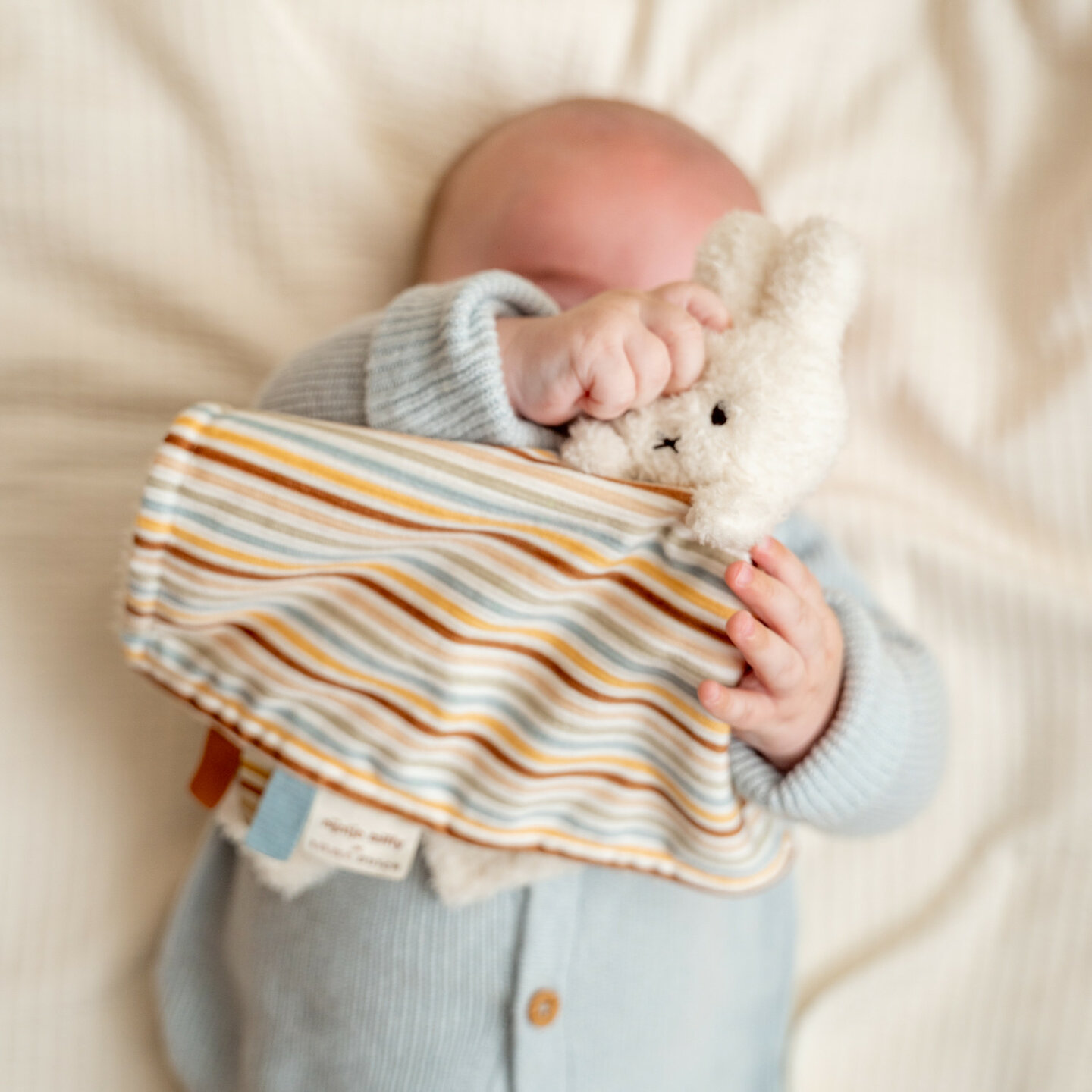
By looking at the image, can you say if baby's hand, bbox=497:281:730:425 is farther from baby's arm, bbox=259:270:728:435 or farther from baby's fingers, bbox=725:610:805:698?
baby's fingers, bbox=725:610:805:698

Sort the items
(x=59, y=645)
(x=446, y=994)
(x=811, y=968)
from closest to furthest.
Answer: (x=446, y=994) → (x=59, y=645) → (x=811, y=968)

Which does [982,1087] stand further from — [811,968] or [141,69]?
[141,69]

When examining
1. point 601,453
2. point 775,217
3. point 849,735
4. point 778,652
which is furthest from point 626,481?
point 775,217

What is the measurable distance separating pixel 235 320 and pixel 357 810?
1.63 feet

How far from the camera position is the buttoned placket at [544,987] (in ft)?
2.23

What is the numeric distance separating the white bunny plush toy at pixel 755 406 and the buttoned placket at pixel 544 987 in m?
0.31

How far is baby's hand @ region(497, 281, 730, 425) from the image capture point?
0.55m

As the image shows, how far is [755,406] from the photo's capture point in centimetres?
52

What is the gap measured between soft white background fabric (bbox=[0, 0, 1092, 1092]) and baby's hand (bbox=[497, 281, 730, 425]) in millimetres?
423

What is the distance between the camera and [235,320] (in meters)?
0.93

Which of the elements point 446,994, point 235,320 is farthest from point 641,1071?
point 235,320

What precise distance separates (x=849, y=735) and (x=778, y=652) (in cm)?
13

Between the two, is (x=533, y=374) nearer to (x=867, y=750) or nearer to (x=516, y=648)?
(x=516, y=648)

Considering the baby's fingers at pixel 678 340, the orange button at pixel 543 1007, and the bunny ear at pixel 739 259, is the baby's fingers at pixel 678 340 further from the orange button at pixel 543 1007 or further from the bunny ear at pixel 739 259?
the orange button at pixel 543 1007
